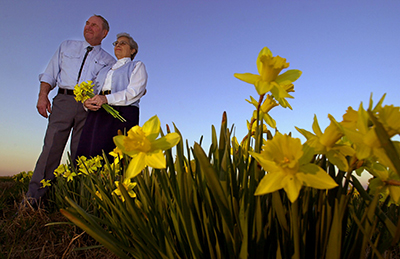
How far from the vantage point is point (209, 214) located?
2.60ft

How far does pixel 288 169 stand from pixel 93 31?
4.12 meters

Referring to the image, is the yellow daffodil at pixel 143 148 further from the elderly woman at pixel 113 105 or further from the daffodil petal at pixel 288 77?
the elderly woman at pixel 113 105

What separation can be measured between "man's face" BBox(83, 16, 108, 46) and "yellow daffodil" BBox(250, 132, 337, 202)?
4.06 m

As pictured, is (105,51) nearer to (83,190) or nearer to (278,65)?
(83,190)

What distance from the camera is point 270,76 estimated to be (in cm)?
72

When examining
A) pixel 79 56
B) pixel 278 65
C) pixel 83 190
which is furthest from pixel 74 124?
pixel 278 65

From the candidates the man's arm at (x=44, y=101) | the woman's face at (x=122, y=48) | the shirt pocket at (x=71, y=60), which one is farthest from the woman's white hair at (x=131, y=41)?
the man's arm at (x=44, y=101)

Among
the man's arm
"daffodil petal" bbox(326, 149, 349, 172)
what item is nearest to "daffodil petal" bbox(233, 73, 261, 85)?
"daffodil petal" bbox(326, 149, 349, 172)

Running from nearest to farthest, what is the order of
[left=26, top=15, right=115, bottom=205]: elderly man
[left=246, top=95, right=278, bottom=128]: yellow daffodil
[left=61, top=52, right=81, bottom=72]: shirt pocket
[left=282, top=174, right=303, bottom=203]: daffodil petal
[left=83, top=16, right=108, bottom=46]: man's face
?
1. [left=282, top=174, right=303, bottom=203]: daffodil petal
2. [left=246, top=95, right=278, bottom=128]: yellow daffodil
3. [left=26, top=15, right=115, bottom=205]: elderly man
4. [left=61, top=52, right=81, bottom=72]: shirt pocket
5. [left=83, top=16, right=108, bottom=46]: man's face

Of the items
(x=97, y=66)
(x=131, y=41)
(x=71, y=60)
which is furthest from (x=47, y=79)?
(x=131, y=41)

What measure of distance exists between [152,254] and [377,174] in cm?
70

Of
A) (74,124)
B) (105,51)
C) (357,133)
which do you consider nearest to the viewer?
(357,133)

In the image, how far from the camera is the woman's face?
11.9 feet

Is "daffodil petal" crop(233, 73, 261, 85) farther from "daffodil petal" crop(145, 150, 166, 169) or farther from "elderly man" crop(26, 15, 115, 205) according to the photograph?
"elderly man" crop(26, 15, 115, 205)
